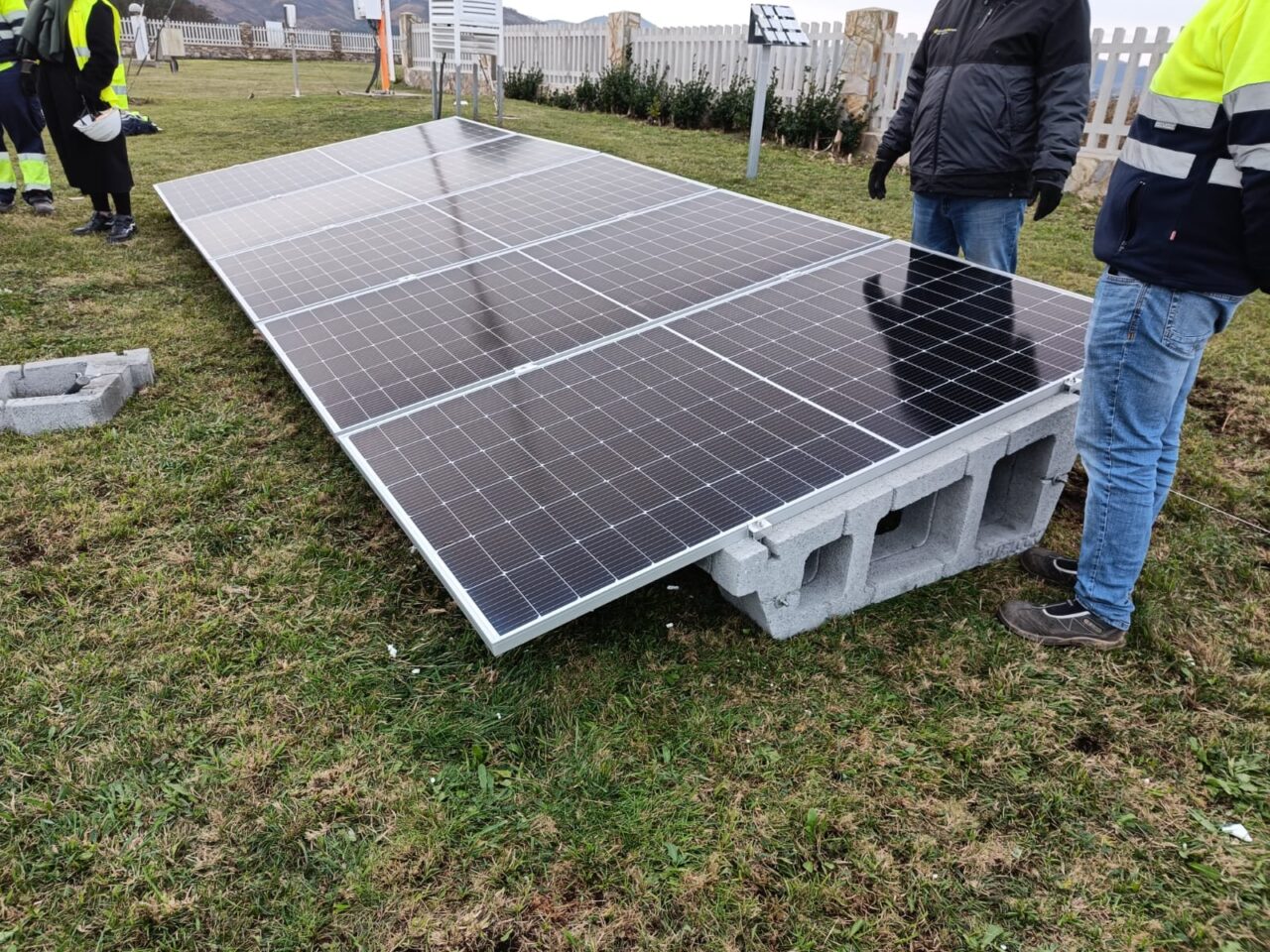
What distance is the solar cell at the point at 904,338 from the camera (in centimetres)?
337

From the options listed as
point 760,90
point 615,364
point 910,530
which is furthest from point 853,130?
point 910,530

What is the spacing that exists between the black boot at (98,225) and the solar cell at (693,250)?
217 inches

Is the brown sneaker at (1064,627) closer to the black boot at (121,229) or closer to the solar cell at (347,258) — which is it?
the solar cell at (347,258)

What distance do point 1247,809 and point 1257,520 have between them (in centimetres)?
202

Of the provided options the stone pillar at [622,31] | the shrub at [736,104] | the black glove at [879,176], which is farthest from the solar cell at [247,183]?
the stone pillar at [622,31]

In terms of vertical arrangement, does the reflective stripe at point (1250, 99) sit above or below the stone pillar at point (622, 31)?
above

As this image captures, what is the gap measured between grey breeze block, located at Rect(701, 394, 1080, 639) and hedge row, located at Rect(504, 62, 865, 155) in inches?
415

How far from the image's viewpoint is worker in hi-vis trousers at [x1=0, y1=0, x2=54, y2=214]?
7914 mm

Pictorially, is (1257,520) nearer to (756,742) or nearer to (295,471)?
(756,742)

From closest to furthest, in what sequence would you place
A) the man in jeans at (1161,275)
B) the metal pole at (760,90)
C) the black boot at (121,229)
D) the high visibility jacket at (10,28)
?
the man in jeans at (1161,275) < the high visibility jacket at (10,28) < the black boot at (121,229) < the metal pole at (760,90)

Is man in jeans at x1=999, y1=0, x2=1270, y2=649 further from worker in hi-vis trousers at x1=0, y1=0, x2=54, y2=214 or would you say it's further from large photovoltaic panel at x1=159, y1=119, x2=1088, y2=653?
worker in hi-vis trousers at x1=0, y1=0, x2=54, y2=214

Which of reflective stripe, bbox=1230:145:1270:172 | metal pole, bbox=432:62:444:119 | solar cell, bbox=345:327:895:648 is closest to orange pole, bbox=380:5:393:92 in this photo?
metal pole, bbox=432:62:444:119

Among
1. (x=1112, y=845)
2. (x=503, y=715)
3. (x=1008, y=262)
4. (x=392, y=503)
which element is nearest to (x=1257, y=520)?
(x=1008, y=262)

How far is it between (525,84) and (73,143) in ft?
45.9
